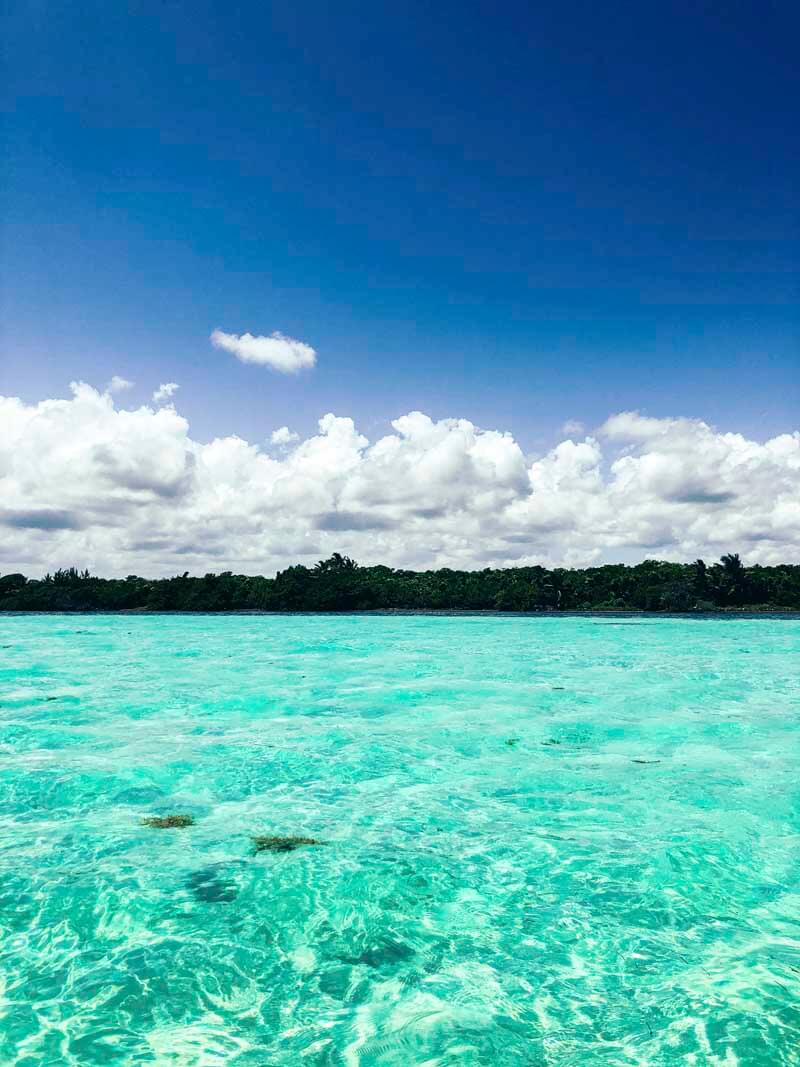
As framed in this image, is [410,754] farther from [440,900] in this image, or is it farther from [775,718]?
[775,718]

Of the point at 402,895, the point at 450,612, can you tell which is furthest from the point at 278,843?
the point at 450,612

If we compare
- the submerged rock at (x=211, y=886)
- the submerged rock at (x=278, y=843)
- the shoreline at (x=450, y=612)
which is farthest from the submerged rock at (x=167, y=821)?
the shoreline at (x=450, y=612)

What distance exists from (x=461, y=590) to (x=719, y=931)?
108m

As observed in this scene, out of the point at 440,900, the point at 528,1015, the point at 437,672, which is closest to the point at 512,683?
the point at 437,672

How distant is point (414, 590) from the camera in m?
115

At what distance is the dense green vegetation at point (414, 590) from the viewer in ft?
332

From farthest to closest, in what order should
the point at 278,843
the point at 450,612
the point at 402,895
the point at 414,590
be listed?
the point at 414,590 → the point at 450,612 → the point at 278,843 → the point at 402,895

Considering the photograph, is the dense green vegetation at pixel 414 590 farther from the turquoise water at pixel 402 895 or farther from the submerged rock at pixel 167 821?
the submerged rock at pixel 167 821

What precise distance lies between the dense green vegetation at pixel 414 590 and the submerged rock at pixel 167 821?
99688 mm

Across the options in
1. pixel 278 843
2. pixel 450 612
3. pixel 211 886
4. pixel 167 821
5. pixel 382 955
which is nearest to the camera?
pixel 382 955

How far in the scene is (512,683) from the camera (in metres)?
25.0

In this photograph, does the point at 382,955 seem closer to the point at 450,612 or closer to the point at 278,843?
the point at 278,843

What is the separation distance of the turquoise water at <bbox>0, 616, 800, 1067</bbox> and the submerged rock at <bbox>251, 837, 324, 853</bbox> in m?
0.12

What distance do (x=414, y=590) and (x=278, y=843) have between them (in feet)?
351
